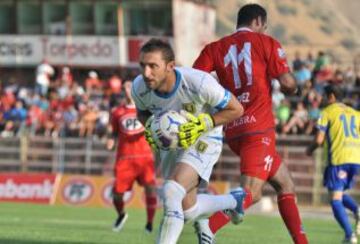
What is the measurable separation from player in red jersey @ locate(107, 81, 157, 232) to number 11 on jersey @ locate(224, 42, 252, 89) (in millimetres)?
6572

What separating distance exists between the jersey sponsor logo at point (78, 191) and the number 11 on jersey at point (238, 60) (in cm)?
1844

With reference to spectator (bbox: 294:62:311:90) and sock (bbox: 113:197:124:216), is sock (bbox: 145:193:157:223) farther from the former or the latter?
spectator (bbox: 294:62:311:90)

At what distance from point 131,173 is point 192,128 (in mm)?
8447

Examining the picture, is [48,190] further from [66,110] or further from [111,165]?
[66,110]

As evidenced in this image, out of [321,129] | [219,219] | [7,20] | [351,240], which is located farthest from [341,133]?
[7,20]

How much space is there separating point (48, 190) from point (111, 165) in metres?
2.82

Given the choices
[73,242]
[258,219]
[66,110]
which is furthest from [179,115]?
[66,110]

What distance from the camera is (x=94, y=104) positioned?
115 ft

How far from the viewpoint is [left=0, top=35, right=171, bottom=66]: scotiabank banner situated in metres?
48.1

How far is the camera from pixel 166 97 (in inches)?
376

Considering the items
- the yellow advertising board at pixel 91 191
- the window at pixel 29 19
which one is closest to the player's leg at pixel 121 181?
the yellow advertising board at pixel 91 191

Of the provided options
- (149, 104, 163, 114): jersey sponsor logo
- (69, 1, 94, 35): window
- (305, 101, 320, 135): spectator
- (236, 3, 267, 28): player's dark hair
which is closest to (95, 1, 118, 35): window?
(69, 1, 94, 35): window

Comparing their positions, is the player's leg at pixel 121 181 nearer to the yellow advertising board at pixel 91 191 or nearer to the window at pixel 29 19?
the yellow advertising board at pixel 91 191

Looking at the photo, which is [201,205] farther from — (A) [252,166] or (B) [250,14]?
(B) [250,14]
